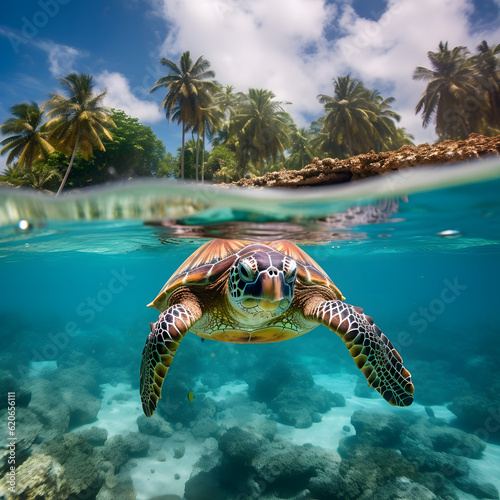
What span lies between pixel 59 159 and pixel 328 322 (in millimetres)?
37839

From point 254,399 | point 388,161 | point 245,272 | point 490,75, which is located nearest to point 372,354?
point 245,272

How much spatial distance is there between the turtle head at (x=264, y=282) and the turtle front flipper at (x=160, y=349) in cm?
73

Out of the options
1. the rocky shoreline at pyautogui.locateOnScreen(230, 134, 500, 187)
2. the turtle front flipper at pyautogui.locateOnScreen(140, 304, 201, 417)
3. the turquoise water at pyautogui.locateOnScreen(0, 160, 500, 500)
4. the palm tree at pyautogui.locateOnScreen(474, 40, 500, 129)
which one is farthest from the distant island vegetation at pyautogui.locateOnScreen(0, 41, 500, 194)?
the turtle front flipper at pyautogui.locateOnScreen(140, 304, 201, 417)

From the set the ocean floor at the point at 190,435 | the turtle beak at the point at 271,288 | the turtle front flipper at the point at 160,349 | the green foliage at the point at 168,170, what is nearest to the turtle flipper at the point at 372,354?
the turtle beak at the point at 271,288

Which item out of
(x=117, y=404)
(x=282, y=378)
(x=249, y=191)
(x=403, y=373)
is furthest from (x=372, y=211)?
(x=117, y=404)

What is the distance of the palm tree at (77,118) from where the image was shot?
2831cm

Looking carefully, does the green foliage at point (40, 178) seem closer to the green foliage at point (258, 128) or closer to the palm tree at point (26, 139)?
the palm tree at point (26, 139)

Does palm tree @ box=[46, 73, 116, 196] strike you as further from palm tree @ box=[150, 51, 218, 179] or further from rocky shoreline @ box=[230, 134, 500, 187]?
rocky shoreline @ box=[230, 134, 500, 187]

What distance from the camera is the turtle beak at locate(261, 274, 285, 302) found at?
9.61ft

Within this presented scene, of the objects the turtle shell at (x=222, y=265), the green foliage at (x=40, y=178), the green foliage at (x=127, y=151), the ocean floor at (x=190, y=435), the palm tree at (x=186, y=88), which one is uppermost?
the palm tree at (x=186, y=88)

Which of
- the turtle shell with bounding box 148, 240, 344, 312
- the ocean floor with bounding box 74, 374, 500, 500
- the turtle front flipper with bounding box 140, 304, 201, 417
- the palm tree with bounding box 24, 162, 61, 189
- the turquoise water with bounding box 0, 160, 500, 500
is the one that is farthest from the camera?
the palm tree with bounding box 24, 162, 61, 189

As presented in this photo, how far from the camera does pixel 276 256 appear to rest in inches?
125

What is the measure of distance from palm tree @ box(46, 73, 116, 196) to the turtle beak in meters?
29.9

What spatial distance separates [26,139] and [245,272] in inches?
1465
